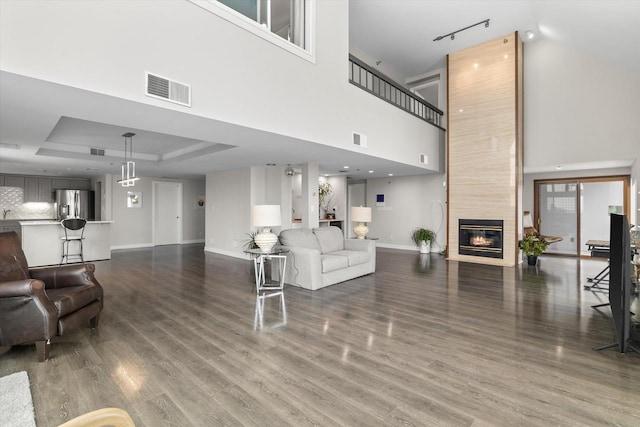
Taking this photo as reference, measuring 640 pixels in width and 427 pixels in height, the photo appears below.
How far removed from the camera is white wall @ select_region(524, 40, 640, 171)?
20.7 feet

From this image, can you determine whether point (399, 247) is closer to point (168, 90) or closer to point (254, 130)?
point (254, 130)

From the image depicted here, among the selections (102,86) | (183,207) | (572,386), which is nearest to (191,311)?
(102,86)

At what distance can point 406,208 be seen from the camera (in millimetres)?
9656

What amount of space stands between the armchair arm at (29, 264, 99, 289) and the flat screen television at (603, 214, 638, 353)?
4.80m

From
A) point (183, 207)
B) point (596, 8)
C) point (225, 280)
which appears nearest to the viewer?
point (596, 8)

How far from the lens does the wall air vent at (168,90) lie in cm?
297

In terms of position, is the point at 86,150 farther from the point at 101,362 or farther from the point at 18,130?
the point at 101,362

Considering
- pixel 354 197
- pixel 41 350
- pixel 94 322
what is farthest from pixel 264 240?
pixel 354 197

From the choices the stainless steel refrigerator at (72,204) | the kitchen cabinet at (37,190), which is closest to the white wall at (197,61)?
the stainless steel refrigerator at (72,204)

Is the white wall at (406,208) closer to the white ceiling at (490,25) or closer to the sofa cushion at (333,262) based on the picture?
the white ceiling at (490,25)

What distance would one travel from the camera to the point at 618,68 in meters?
6.32

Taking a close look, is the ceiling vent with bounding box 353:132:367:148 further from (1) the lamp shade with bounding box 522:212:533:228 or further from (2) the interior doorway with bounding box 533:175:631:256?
(2) the interior doorway with bounding box 533:175:631:256

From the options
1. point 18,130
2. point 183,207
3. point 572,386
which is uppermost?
point 18,130

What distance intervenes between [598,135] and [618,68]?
1321 mm
